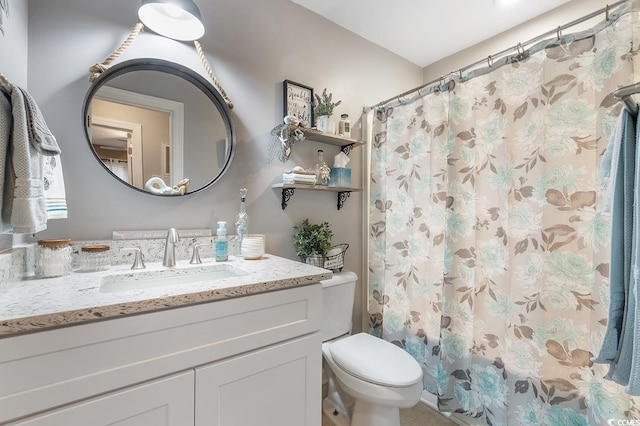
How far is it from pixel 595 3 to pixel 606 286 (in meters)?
1.73

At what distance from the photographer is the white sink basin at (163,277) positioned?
103 centimetres

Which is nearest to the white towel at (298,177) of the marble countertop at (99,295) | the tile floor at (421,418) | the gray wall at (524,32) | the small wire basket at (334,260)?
the small wire basket at (334,260)

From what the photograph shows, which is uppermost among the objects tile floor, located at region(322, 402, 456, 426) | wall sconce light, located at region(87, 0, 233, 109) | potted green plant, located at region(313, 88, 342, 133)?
wall sconce light, located at region(87, 0, 233, 109)

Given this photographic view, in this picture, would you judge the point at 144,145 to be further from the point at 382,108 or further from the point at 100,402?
the point at 382,108

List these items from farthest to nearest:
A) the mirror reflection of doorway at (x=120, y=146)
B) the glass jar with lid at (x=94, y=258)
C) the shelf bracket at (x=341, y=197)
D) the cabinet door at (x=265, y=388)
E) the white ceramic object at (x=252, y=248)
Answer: the shelf bracket at (x=341, y=197)
the white ceramic object at (x=252, y=248)
the mirror reflection of doorway at (x=120, y=146)
the glass jar with lid at (x=94, y=258)
the cabinet door at (x=265, y=388)

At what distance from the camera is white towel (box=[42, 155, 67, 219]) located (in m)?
0.95

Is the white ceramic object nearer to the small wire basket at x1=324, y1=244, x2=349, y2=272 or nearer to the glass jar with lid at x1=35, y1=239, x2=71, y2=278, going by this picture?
the small wire basket at x1=324, y1=244, x2=349, y2=272

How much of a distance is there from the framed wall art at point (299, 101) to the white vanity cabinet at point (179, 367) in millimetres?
1126

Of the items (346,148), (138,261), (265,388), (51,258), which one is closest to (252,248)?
(138,261)

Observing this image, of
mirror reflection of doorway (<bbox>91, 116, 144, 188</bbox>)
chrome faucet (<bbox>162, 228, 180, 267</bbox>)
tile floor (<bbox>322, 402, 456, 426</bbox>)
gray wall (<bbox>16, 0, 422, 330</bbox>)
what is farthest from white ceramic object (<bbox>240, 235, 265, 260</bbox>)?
tile floor (<bbox>322, 402, 456, 426</bbox>)

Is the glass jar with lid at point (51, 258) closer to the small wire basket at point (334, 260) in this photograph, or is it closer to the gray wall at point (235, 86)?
the gray wall at point (235, 86)

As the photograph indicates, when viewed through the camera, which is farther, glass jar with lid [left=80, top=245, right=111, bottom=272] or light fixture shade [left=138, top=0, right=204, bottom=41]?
light fixture shade [left=138, top=0, right=204, bottom=41]

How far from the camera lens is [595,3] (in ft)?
5.22

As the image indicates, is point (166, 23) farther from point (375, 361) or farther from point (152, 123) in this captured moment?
point (375, 361)
